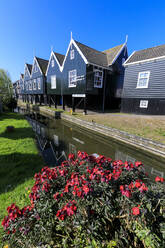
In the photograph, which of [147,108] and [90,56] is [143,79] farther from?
[90,56]

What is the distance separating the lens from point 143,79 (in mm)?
11875

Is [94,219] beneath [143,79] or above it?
beneath

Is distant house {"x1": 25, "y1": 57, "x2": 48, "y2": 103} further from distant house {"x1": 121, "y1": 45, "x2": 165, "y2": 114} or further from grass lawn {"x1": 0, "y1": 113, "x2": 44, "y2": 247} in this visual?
grass lawn {"x1": 0, "y1": 113, "x2": 44, "y2": 247}

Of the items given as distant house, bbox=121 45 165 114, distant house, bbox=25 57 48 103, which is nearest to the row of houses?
distant house, bbox=121 45 165 114

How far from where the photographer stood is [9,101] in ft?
54.7

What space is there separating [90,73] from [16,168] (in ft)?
39.1

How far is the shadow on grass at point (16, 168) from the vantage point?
3277mm

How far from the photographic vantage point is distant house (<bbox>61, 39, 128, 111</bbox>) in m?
12.5

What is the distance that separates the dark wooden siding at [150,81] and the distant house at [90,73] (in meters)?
1.65

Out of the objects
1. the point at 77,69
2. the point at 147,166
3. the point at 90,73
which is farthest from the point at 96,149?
the point at 77,69

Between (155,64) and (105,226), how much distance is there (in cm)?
1399

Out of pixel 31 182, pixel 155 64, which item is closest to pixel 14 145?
pixel 31 182

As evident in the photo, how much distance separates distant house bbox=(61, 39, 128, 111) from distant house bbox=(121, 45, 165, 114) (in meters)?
1.93

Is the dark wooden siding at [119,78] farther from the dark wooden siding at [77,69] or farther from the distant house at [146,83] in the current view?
the dark wooden siding at [77,69]
